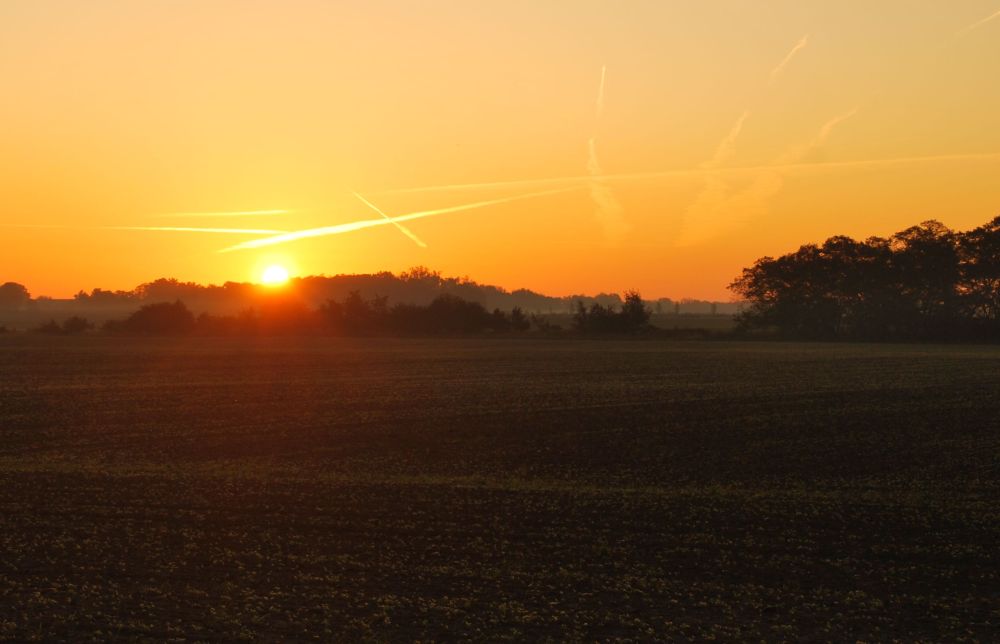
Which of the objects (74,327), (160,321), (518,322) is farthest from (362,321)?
(74,327)

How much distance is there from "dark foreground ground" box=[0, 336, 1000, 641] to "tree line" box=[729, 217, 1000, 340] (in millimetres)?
52542

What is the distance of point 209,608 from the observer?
23.5 feet

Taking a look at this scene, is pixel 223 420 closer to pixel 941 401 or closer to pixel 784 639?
pixel 784 639

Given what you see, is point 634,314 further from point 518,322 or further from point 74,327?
point 74,327

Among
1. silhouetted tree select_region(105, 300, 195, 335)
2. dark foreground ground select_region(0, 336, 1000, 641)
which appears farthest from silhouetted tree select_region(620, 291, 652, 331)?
dark foreground ground select_region(0, 336, 1000, 641)

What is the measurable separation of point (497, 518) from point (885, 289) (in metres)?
70.1

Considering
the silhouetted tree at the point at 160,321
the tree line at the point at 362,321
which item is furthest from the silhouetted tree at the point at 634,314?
the silhouetted tree at the point at 160,321

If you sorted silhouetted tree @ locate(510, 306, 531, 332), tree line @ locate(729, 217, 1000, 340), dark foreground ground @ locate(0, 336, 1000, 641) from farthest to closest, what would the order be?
silhouetted tree @ locate(510, 306, 531, 332) → tree line @ locate(729, 217, 1000, 340) → dark foreground ground @ locate(0, 336, 1000, 641)

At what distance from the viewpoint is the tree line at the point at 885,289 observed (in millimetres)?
71625

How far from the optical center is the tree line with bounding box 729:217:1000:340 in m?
71.6

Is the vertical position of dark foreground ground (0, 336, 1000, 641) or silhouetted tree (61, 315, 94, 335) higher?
silhouetted tree (61, 315, 94, 335)

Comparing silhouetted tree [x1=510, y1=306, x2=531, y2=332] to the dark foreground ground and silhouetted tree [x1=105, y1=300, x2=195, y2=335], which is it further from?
the dark foreground ground

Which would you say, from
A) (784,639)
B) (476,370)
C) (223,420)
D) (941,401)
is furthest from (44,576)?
(476,370)

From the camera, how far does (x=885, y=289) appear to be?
74250 mm
